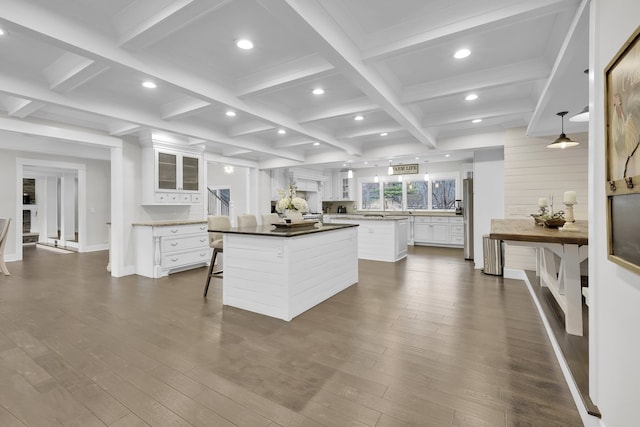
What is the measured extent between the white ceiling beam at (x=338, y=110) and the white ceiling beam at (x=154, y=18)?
7.06 feet

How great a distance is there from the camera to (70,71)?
2.74 meters

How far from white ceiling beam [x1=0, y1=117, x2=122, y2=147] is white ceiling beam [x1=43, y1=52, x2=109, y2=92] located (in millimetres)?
1678

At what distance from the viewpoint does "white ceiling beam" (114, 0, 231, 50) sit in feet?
5.84

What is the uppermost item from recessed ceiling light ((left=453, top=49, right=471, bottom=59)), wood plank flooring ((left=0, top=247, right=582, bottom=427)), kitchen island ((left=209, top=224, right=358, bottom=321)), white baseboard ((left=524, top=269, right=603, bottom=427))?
recessed ceiling light ((left=453, top=49, right=471, bottom=59))

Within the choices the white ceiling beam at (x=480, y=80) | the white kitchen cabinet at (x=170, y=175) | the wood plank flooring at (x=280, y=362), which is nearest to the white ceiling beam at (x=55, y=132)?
the white kitchen cabinet at (x=170, y=175)

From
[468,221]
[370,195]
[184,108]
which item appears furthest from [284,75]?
[370,195]

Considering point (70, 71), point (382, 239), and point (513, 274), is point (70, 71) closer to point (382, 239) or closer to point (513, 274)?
point (382, 239)

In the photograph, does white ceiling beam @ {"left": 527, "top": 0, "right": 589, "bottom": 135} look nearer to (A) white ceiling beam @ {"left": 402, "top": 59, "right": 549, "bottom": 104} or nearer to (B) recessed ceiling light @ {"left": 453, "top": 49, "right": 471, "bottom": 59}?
(A) white ceiling beam @ {"left": 402, "top": 59, "right": 549, "bottom": 104}

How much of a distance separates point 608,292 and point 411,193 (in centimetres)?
805

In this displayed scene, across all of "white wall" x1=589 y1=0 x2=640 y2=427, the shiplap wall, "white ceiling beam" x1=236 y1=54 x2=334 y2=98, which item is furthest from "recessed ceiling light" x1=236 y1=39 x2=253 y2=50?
the shiplap wall

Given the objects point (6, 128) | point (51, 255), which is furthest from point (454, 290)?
point (51, 255)

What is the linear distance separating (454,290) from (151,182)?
17.2 ft

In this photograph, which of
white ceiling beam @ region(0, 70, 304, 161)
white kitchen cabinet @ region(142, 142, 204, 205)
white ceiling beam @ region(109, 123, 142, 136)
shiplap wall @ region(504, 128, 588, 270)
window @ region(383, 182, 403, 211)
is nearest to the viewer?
white ceiling beam @ region(0, 70, 304, 161)

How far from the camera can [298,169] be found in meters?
8.41
